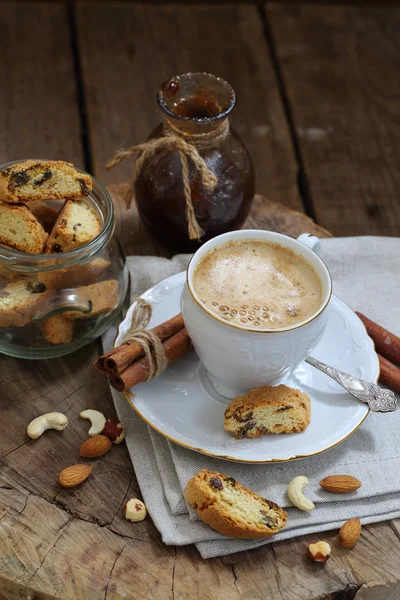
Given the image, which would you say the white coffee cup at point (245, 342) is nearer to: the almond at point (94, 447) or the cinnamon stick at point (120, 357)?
the cinnamon stick at point (120, 357)

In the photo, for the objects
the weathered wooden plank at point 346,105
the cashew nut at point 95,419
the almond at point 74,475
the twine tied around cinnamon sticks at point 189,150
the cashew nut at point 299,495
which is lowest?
the weathered wooden plank at point 346,105

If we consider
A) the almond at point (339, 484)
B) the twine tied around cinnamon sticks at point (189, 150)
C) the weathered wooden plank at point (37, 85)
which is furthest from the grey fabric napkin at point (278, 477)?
the weathered wooden plank at point (37, 85)

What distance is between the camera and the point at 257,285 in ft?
4.95

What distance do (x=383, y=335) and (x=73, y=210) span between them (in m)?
0.72

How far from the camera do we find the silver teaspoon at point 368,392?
1.52 meters

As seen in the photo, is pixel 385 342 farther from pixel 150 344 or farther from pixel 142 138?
pixel 142 138

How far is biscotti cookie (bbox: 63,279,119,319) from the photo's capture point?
1632 mm

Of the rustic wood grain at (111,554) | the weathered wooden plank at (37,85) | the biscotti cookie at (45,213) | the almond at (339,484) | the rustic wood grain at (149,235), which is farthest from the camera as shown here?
the weathered wooden plank at (37,85)

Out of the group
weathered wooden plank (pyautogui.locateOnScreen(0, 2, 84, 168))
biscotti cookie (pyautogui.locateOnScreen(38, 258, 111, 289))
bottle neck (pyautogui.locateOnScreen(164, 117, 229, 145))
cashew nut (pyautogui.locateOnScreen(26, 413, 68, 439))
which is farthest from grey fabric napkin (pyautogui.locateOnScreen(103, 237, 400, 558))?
weathered wooden plank (pyautogui.locateOnScreen(0, 2, 84, 168))

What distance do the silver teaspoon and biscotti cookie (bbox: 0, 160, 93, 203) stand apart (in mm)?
639

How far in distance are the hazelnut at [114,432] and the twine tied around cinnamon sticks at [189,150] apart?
1.58 feet

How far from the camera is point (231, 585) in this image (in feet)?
4.33

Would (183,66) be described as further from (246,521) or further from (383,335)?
(246,521)

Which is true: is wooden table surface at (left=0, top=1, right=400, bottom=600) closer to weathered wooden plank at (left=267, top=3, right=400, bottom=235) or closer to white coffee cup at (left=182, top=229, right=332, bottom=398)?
weathered wooden plank at (left=267, top=3, right=400, bottom=235)
